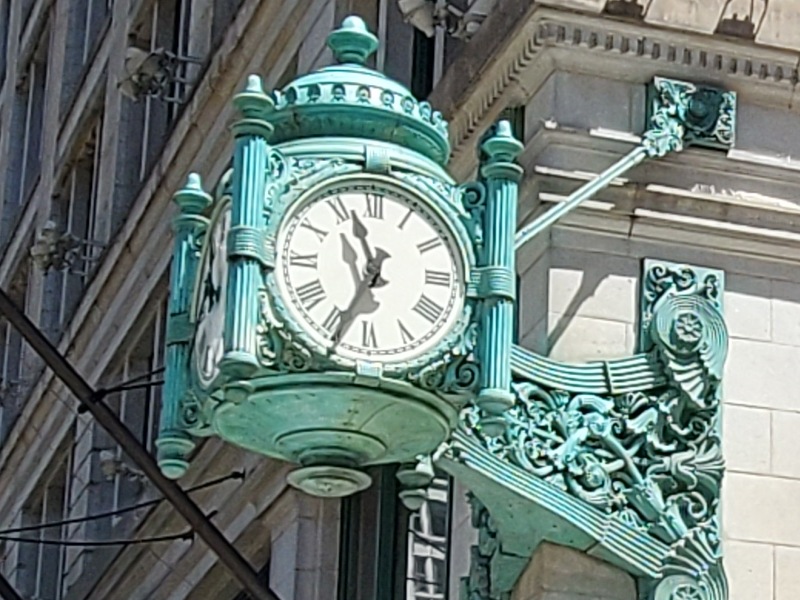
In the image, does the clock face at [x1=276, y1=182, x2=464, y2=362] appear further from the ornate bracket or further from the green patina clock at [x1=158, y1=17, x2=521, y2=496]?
the ornate bracket

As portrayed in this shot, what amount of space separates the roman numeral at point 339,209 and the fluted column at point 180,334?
0.81 m

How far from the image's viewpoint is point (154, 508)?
25859 mm

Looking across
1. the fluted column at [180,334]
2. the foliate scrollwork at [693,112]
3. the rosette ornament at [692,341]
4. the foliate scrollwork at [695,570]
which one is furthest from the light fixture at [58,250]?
the fluted column at [180,334]

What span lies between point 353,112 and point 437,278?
3.02 ft

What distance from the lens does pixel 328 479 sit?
12727 mm

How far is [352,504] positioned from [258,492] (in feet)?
6.35

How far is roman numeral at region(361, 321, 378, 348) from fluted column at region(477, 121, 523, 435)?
540mm

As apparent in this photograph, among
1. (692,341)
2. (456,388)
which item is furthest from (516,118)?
(456,388)

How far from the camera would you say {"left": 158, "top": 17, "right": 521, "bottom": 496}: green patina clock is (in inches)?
496

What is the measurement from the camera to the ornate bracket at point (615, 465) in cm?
1441

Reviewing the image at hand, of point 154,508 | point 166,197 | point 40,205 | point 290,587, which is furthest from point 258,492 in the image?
point 40,205

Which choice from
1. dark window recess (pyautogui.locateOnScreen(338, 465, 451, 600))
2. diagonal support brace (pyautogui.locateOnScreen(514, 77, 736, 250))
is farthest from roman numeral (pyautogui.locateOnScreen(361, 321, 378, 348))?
dark window recess (pyautogui.locateOnScreen(338, 465, 451, 600))

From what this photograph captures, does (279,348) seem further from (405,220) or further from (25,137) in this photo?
(25,137)

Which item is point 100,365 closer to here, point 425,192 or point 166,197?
point 166,197
